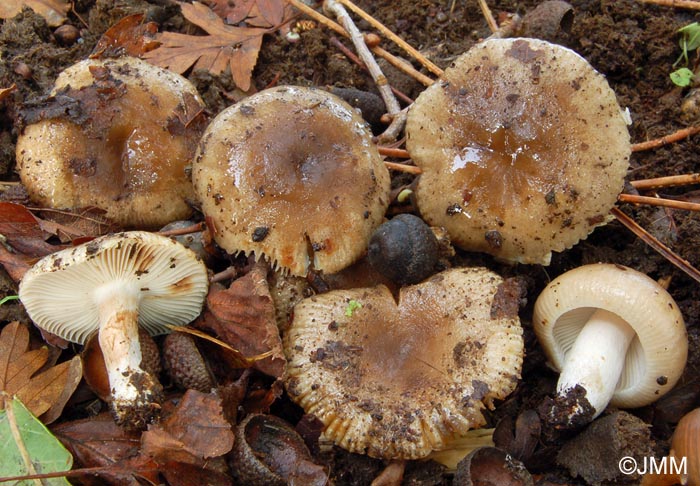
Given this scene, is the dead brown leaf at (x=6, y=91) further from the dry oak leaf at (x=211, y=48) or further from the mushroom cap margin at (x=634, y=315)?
the mushroom cap margin at (x=634, y=315)

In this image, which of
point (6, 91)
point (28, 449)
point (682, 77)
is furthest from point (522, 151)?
point (6, 91)

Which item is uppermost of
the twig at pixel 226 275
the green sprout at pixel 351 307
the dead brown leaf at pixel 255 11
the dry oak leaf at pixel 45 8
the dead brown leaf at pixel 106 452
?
the dry oak leaf at pixel 45 8

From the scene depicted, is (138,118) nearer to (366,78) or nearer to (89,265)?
(89,265)

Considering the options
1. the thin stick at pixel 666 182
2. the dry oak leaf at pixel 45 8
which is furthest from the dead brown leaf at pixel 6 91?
the thin stick at pixel 666 182

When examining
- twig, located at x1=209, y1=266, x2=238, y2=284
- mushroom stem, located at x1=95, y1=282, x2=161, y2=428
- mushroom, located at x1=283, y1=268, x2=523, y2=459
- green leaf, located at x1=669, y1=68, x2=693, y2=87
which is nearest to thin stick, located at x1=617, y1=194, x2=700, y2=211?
green leaf, located at x1=669, y1=68, x2=693, y2=87

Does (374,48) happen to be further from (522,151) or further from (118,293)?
(118,293)

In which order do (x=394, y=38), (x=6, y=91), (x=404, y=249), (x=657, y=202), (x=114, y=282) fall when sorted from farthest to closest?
(x=394, y=38), (x=6, y=91), (x=657, y=202), (x=404, y=249), (x=114, y=282)

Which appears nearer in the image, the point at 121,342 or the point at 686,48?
the point at 121,342
